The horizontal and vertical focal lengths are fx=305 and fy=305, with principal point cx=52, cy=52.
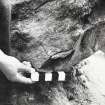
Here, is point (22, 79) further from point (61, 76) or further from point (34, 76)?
point (61, 76)

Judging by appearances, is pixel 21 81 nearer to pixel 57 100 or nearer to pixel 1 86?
pixel 1 86

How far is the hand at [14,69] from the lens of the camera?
194 cm

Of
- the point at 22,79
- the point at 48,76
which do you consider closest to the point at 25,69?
the point at 22,79

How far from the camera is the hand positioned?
194 centimetres

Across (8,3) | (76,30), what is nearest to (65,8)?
(76,30)

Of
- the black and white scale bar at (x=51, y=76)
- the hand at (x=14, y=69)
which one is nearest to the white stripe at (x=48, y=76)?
the black and white scale bar at (x=51, y=76)

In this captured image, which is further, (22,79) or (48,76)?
Result: (48,76)

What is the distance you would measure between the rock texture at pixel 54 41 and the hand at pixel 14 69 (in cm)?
12

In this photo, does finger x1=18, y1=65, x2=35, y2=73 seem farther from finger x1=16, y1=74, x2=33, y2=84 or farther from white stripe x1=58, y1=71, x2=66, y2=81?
white stripe x1=58, y1=71, x2=66, y2=81

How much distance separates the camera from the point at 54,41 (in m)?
2.15

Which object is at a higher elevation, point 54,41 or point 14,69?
point 54,41

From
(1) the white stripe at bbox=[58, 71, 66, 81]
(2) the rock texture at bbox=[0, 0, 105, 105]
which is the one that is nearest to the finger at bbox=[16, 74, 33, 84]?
(2) the rock texture at bbox=[0, 0, 105, 105]

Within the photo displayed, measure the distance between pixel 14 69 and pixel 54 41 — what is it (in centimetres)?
38

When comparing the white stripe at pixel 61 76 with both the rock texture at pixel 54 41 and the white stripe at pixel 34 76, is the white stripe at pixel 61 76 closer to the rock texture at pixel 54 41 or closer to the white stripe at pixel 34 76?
the rock texture at pixel 54 41
